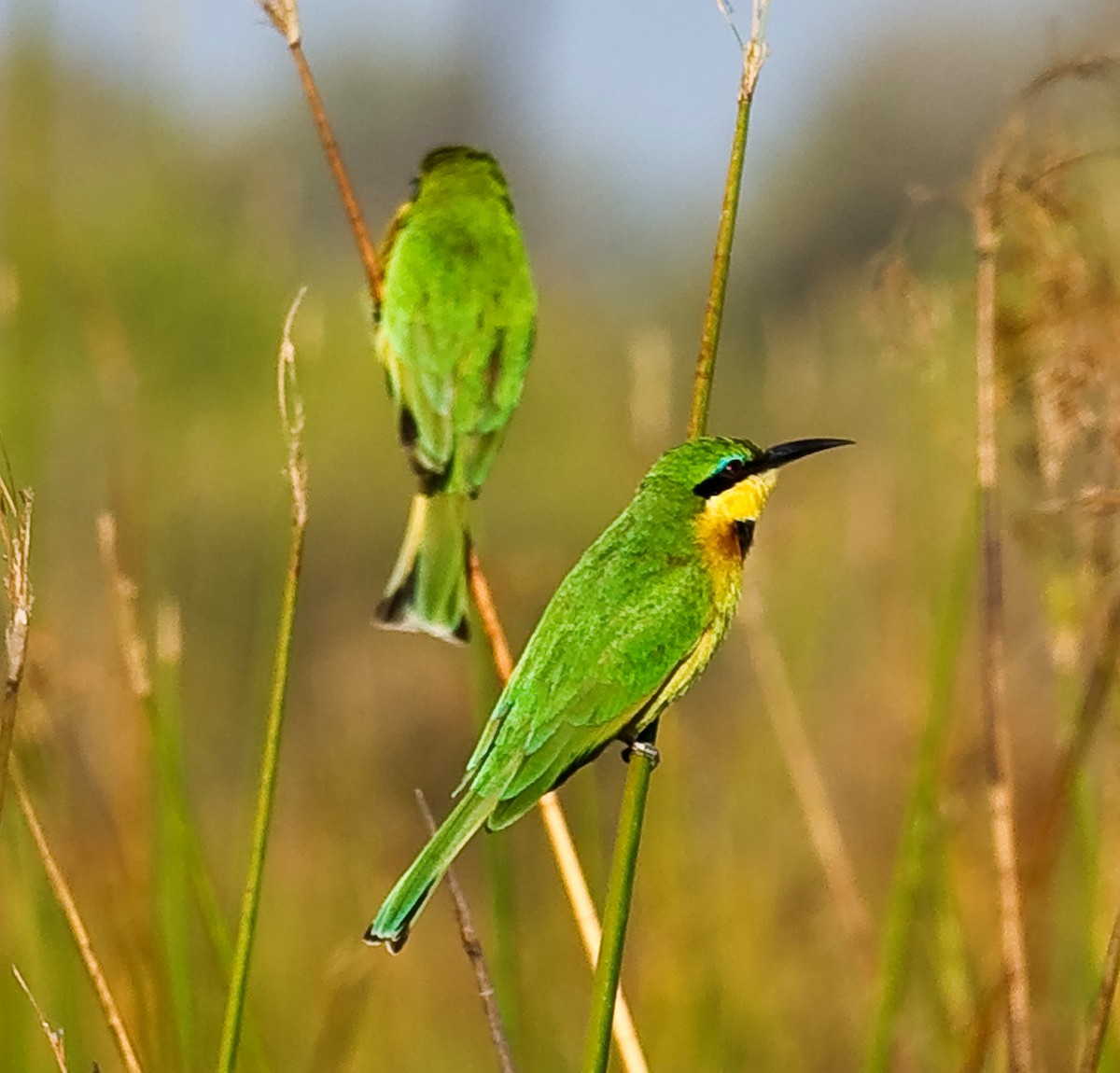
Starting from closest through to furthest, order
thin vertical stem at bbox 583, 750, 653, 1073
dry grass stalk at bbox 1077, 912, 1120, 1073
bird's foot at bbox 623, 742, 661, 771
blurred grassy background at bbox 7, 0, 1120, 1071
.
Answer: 1. thin vertical stem at bbox 583, 750, 653, 1073
2. dry grass stalk at bbox 1077, 912, 1120, 1073
3. bird's foot at bbox 623, 742, 661, 771
4. blurred grassy background at bbox 7, 0, 1120, 1071

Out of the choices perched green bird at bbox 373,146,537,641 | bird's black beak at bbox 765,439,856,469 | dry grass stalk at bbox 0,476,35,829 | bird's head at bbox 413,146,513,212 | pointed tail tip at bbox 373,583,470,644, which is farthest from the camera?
bird's head at bbox 413,146,513,212

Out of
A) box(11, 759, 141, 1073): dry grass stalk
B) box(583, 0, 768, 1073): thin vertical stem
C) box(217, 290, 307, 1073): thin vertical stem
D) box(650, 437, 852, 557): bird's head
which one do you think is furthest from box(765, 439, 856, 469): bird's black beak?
box(11, 759, 141, 1073): dry grass stalk

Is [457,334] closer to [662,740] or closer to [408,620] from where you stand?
[408,620]

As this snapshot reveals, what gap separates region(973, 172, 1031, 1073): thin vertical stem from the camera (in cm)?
155

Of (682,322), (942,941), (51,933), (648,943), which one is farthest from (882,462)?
(682,322)

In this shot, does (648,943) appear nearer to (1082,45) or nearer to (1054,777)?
(1054,777)

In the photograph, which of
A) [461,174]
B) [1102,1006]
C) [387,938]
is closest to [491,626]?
[387,938]

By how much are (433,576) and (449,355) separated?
36cm

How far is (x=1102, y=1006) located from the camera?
1.39 meters

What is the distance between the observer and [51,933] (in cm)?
196

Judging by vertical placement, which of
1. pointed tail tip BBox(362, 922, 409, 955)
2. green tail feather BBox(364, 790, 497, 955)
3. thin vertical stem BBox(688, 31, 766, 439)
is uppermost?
thin vertical stem BBox(688, 31, 766, 439)

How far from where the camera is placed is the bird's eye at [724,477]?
1.80 m

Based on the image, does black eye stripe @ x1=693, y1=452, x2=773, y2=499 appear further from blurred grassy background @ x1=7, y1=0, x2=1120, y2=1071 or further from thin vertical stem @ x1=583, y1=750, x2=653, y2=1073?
thin vertical stem @ x1=583, y1=750, x2=653, y2=1073

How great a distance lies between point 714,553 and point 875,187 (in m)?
11.5
